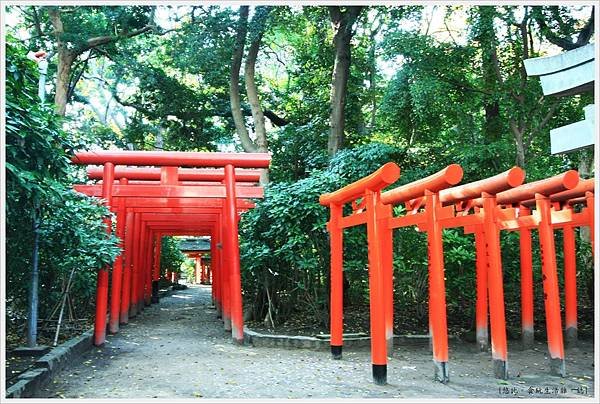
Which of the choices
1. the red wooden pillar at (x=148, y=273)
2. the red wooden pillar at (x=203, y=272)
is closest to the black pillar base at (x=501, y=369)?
the red wooden pillar at (x=148, y=273)

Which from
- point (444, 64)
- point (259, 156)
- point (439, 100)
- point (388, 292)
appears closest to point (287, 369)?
point (388, 292)

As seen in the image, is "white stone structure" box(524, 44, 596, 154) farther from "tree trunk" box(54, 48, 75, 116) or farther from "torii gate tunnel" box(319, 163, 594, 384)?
"tree trunk" box(54, 48, 75, 116)

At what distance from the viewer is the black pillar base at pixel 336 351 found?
26.7 ft

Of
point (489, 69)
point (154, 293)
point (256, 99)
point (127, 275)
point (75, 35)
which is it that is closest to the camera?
point (489, 69)

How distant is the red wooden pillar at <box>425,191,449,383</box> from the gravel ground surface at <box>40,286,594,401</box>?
0.27 metres

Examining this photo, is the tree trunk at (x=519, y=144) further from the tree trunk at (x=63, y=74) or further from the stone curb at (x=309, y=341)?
the tree trunk at (x=63, y=74)

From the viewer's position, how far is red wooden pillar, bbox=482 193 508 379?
258 inches

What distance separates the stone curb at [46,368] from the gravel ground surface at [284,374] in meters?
0.12

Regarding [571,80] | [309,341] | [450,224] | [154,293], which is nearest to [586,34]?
[450,224]

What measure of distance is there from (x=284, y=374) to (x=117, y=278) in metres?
4.55

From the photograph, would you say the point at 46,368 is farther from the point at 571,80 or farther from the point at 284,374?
the point at 571,80

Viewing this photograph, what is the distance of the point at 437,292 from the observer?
6402 mm

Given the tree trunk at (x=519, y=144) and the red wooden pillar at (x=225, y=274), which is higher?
the tree trunk at (x=519, y=144)

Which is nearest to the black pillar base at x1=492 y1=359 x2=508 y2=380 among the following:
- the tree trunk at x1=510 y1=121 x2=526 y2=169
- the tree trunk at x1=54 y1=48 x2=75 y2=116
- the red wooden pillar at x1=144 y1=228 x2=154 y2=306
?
the tree trunk at x1=510 y1=121 x2=526 y2=169
